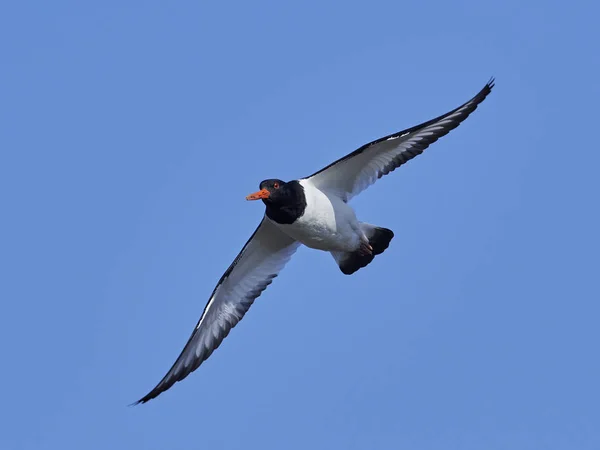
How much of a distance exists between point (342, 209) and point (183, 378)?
293 centimetres

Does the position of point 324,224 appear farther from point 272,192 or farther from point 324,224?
point 272,192

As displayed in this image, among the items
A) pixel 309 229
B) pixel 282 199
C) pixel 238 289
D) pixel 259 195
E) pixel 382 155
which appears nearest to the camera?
pixel 259 195

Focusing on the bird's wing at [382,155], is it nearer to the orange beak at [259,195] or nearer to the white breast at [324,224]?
the white breast at [324,224]

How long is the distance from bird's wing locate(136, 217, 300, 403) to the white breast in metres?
0.62

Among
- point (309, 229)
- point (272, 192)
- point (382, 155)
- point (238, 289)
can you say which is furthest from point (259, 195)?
point (238, 289)

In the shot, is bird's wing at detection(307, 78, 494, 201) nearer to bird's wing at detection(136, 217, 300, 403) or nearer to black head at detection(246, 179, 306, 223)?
black head at detection(246, 179, 306, 223)

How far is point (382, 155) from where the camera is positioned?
1409cm

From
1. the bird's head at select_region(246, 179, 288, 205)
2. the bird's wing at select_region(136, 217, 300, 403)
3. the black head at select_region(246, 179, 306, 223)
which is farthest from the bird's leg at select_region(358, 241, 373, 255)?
the bird's head at select_region(246, 179, 288, 205)

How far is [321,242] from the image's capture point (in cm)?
1409

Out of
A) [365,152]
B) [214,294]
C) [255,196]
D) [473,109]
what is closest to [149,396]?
[214,294]

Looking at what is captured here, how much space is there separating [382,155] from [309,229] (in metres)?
1.34

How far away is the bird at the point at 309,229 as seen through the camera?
13594 millimetres

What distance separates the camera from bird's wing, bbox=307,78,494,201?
13.6 metres

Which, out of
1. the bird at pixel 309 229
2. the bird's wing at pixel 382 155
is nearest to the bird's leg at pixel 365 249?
the bird at pixel 309 229
